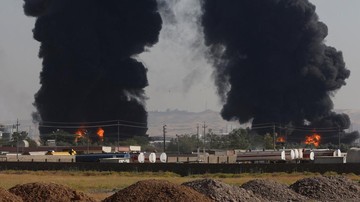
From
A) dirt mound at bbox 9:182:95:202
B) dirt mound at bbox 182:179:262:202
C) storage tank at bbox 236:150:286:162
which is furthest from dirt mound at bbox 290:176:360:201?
storage tank at bbox 236:150:286:162

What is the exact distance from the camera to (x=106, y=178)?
7569 centimetres

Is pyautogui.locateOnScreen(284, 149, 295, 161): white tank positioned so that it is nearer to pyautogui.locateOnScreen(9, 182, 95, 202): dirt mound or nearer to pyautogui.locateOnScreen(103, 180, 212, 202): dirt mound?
pyautogui.locateOnScreen(103, 180, 212, 202): dirt mound

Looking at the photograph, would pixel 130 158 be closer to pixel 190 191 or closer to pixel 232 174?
pixel 232 174

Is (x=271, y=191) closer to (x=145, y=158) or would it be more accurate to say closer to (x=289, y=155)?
(x=145, y=158)

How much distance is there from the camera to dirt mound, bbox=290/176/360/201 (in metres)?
47.8

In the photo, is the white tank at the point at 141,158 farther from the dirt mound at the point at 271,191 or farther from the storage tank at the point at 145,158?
the dirt mound at the point at 271,191

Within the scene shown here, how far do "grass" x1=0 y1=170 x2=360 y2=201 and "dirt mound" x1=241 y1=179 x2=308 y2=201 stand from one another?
9.89 m

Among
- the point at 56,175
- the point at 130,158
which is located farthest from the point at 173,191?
the point at 130,158

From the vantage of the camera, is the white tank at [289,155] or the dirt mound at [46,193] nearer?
the dirt mound at [46,193]

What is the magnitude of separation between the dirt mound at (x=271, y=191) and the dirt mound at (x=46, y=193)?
13.6 m

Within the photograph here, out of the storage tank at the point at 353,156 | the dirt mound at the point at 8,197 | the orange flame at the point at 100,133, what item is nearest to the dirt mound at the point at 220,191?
the dirt mound at the point at 8,197

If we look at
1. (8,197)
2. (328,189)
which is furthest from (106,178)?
(8,197)

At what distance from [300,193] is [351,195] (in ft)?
10.1

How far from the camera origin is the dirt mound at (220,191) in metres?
39.8
